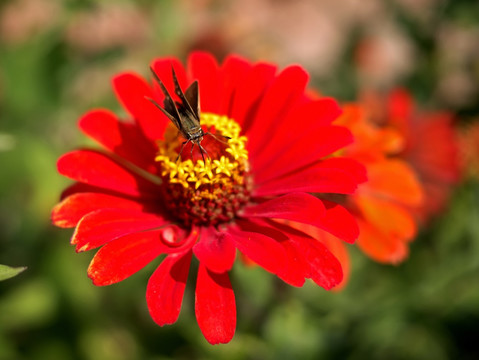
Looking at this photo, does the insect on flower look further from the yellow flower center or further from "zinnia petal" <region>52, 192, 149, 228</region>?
"zinnia petal" <region>52, 192, 149, 228</region>

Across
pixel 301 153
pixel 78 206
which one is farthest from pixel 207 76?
pixel 78 206

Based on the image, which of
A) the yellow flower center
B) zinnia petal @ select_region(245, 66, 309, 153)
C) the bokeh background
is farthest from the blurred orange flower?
the yellow flower center

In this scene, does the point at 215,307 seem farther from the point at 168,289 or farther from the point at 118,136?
the point at 118,136

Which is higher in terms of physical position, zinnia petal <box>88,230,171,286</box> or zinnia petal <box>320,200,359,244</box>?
zinnia petal <box>320,200,359,244</box>

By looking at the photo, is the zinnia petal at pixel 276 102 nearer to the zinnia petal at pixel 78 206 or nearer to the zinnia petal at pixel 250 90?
the zinnia petal at pixel 250 90

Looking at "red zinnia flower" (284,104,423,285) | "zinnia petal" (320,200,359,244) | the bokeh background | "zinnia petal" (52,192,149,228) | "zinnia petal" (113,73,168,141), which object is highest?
"zinnia petal" (113,73,168,141)

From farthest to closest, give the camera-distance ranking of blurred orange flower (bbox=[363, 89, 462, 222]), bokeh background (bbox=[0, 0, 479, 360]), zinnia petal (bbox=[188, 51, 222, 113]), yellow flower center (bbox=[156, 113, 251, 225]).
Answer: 1. blurred orange flower (bbox=[363, 89, 462, 222])
2. bokeh background (bbox=[0, 0, 479, 360])
3. zinnia petal (bbox=[188, 51, 222, 113])
4. yellow flower center (bbox=[156, 113, 251, 225])

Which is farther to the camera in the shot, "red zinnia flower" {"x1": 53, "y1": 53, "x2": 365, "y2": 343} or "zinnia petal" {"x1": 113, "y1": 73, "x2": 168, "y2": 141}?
"zinnia petal" {"x1": 113, "y1": 73, "x2": 168, "y2": 141}
